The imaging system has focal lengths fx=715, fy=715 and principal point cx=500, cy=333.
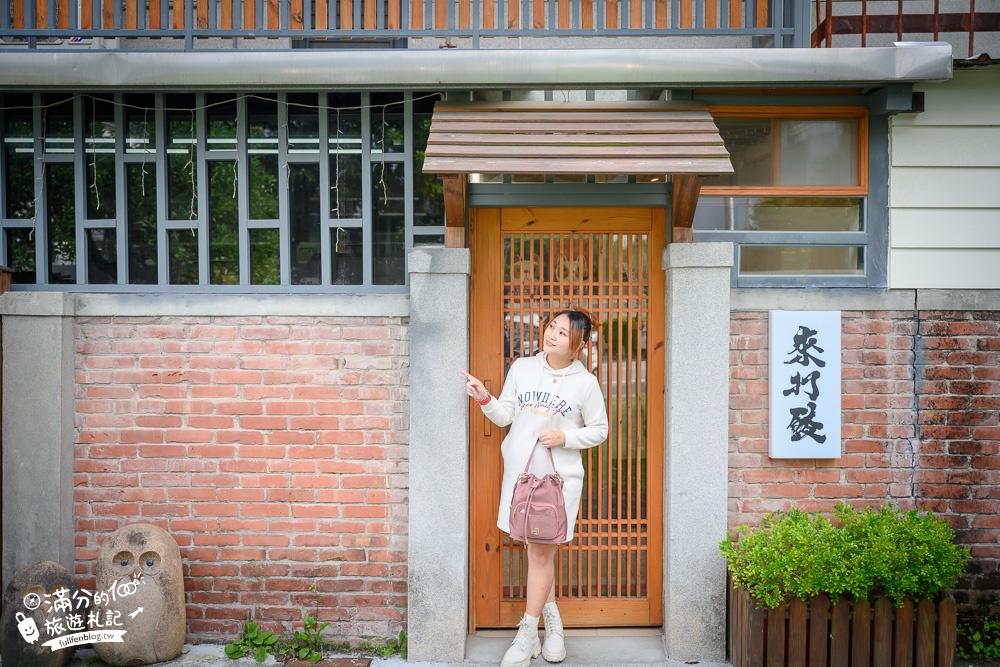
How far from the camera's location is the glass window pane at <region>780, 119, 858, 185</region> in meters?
4.88

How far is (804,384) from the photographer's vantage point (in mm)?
4664

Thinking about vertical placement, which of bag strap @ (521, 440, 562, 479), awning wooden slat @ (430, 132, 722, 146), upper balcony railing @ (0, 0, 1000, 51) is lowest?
bag strap @ (521, 440, 562, 479)

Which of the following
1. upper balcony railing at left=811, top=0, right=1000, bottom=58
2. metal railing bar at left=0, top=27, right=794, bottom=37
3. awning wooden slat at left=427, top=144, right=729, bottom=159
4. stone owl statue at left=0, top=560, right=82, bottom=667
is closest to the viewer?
awning wooden slat at left=427, top=144, right=729, bottom=159

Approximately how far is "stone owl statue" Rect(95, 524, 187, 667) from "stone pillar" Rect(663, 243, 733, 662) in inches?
126

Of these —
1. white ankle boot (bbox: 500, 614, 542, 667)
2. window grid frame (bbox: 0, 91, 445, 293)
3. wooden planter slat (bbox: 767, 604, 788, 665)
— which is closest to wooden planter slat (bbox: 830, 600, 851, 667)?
wooden planter slat (bbox: 767, 604, 788, 665)

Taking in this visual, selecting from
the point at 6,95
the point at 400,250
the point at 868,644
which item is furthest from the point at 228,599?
the point at 868,644

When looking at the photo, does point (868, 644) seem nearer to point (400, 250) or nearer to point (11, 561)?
point (400, 250)

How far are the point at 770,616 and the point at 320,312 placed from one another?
3363 millimetres

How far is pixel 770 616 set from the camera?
4219 millimetres

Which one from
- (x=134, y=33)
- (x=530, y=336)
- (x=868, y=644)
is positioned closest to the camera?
(x=868, y=644)

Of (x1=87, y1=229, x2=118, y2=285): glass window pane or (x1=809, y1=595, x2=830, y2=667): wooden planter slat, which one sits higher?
(x1=87, y1=229, x2=118, y2=285): glass window pane

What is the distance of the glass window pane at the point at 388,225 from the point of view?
484 centimetres

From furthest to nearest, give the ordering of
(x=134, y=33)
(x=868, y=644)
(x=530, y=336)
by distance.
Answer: (x=530, y=336)
(x=134, y=33)
(x=868, y=644)

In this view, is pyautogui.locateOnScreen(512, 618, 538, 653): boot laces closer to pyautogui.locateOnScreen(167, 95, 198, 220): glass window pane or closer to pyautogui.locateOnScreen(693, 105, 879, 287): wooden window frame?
pyautogui.locateOnScreen(693, 105, 879, 287): wooden window frame
